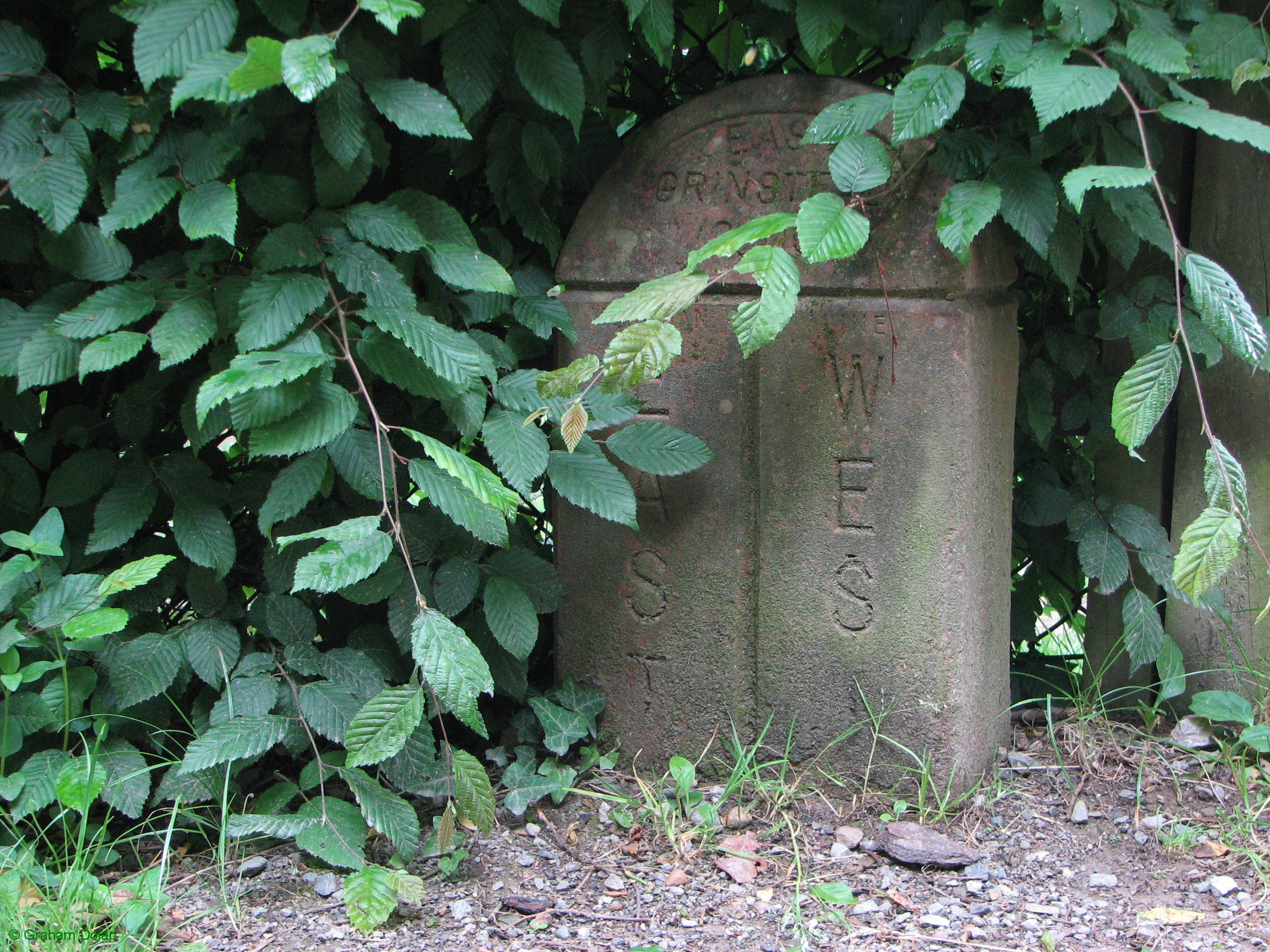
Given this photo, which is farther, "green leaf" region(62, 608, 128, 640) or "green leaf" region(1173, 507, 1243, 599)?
"green leaf" region(62, 608, 128, 640)

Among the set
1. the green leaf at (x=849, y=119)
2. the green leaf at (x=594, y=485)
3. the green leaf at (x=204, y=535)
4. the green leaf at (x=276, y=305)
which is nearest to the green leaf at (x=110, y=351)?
the green leaf at (x=276, y=305)

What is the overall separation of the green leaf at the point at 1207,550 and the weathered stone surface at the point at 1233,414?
72 cm

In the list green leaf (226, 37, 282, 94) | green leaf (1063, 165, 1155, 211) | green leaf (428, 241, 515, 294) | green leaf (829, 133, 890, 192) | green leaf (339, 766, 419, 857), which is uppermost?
green leaf (226, 37, 282, 94)

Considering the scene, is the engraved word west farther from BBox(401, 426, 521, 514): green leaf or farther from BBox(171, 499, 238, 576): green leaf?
BBox(171, 499, 238, 576): green leaf

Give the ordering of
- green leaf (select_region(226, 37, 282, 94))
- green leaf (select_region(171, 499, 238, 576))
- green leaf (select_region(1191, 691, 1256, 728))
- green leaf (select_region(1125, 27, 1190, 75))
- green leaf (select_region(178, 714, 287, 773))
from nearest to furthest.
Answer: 1. green leaf (select_region(226, 37, 282, 94))
2. green leaf (select_region(1125, 27, 1190, 75))
3. green leaf (select_region(178, 714, 287, 773))
4. green leaf (select_region(171, 499, 238, 576))
5. green leaf (select_region(1191, 691, 1256, 728))

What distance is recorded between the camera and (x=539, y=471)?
196 centimetres

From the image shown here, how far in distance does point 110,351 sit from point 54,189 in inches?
11.0

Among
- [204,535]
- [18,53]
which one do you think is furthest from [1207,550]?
[18,53]

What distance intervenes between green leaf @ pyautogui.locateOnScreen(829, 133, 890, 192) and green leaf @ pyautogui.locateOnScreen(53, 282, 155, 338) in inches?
46.0

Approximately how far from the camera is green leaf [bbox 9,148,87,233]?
5.85ft

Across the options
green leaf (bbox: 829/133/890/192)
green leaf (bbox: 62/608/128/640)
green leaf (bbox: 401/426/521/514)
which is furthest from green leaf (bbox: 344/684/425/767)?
green leaf (bbox: 829/133/890/192)

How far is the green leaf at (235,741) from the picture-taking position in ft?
6.09

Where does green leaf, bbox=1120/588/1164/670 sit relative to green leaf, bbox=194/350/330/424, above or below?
below

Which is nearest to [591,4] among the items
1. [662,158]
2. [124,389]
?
[662,158]
